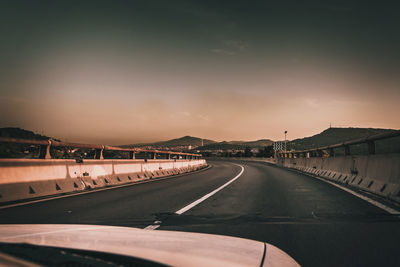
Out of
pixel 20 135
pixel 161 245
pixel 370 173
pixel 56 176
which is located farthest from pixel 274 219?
pixel 20 135

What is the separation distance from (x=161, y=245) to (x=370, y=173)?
393 inches

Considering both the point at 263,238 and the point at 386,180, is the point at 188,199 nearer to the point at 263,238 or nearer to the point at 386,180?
the point at 263,238

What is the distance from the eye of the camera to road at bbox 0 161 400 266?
4312 millimetres

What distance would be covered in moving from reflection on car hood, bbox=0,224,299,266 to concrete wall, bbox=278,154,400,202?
7389mm

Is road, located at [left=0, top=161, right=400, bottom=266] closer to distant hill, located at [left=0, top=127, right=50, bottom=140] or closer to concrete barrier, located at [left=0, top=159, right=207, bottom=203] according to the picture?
concrete barrier, located at [left=0, top=159, right=207, bottom=203]

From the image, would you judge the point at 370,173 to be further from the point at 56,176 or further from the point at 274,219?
the point at 56,176

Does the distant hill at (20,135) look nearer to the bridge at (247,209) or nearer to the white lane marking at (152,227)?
the bridge at (247,209)

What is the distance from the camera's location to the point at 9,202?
8359 millimetres

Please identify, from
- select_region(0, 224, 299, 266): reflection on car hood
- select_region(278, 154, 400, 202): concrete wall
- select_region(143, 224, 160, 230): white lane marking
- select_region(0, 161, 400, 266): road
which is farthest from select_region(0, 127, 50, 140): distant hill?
select_region(278, 154, 400, 202): concrete wall

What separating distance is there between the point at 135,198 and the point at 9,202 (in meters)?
3.21

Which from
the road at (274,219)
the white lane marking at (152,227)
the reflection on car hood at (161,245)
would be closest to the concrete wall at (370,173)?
the road at (274,219)

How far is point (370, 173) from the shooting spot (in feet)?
33.8

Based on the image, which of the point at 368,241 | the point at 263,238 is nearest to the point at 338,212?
the point at 368,241

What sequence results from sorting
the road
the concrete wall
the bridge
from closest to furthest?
the road < the bridge < the concrete wall
